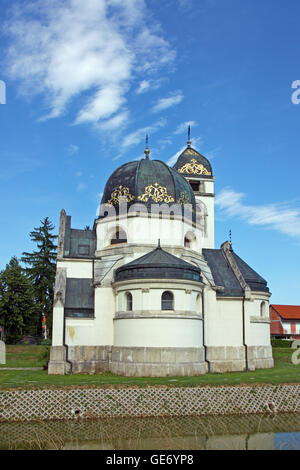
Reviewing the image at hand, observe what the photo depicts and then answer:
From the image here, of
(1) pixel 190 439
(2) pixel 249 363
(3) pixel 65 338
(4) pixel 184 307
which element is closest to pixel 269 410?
(1) pixel 190 439

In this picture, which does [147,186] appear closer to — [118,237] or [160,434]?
[118,237]

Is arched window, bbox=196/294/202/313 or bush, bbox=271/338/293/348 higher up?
arched window, bbox=196/294/202/313

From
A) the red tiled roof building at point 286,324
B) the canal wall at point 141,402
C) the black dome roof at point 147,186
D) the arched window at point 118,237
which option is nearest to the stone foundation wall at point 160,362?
the canal wall at point 141,402

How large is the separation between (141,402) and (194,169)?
31122mm

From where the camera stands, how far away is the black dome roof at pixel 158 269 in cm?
2719

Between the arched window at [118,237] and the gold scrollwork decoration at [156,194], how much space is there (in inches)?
113

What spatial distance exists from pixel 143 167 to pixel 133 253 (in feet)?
21.8

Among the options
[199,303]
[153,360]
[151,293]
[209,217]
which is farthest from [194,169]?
[153,360]

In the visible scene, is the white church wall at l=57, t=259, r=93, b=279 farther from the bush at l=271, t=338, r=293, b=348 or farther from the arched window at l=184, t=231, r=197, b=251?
the bush at l=271, t=338, r=293, b=348

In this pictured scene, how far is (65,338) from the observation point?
1147 inches

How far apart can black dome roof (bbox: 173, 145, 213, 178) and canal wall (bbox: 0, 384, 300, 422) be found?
28.9 meters

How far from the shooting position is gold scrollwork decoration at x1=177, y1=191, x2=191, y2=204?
3262cm

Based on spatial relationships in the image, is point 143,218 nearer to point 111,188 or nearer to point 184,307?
point 111,188

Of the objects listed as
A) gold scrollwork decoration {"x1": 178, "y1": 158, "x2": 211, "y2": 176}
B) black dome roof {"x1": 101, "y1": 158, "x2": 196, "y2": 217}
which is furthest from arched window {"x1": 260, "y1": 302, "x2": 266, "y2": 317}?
gold scrollwork decoration {"x1": 178, "y1": 158, "x2": 211, "y2": 176}
